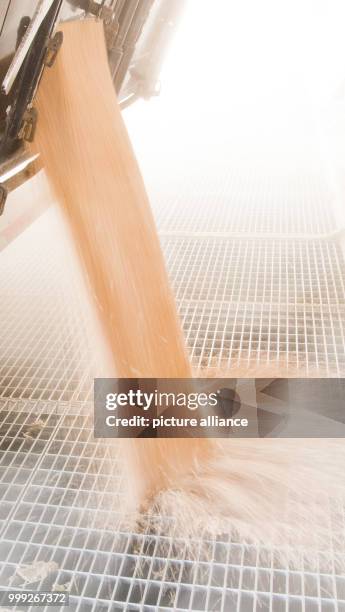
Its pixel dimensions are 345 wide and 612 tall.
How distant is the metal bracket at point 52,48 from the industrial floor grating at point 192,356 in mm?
518

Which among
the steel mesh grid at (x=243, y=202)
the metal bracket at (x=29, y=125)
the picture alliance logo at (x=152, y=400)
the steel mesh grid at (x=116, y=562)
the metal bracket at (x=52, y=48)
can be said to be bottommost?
the steel mesh grid at (x=116, y=562)

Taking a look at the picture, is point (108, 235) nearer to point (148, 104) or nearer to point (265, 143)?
point (265, 143)

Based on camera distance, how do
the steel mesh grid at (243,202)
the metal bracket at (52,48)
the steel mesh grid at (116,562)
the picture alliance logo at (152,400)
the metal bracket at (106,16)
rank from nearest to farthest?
the steel mesh grid at (116,562)
the metal bracket at (52,48)
the picture alliance logo at (152,400)
the metal bracket at (106,16)
the steel mesh grid at (243,202)

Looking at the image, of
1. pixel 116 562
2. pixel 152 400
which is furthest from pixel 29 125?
pixel 116 562

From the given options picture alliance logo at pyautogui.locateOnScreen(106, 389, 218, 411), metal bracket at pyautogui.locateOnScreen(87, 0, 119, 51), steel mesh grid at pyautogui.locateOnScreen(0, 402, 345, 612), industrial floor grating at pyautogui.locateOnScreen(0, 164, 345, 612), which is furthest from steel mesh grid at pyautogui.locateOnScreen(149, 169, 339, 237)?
steel mesh grid at pyautogui.locateOnScreen(0, 402, 345, 612)

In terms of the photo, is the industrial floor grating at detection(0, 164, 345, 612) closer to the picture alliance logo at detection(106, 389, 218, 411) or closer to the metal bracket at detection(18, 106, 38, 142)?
the picture alliance logo at detection(106, 389, 218, 411)

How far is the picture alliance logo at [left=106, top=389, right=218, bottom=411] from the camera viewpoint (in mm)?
Answer: 1394

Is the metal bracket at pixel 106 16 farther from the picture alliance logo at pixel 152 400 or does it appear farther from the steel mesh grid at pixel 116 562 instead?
the steel mesh grid at pixel 116 562

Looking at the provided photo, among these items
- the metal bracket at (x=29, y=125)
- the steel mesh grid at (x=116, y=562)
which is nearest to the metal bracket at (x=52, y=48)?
the metal bracket at (x=29, y=125)

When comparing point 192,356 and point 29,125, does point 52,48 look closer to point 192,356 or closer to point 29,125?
point 29,125

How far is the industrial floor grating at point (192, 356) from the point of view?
112cm

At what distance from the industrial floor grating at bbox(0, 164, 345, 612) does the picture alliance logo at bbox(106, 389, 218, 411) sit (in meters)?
0.15

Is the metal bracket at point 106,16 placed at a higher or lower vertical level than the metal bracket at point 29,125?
higher

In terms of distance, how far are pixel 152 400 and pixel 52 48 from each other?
35.4 inches
